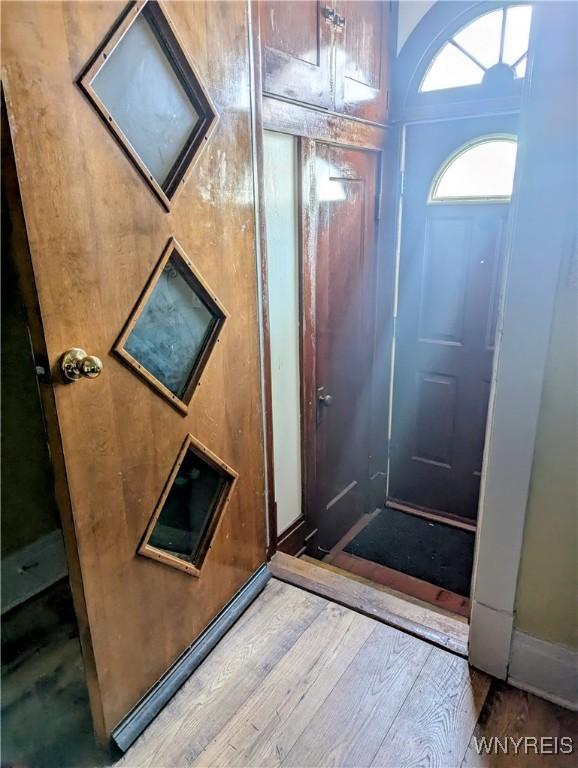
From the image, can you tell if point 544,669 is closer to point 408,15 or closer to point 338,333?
point 338,333

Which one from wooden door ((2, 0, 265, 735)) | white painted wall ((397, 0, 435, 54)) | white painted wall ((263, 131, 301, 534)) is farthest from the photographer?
white painted wall ((397, 0, 435, 54))

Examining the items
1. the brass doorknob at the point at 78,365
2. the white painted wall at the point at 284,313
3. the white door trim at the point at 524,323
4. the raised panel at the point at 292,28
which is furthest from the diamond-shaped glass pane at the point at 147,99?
the white door trim at the point at 524,323

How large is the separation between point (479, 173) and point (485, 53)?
0.53m

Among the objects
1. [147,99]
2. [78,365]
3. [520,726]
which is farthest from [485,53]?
[520,726]

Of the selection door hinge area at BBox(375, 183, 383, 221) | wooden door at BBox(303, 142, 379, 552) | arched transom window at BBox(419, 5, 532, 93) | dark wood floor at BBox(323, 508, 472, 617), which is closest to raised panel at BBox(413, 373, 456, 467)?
wooden door at BBox(303, 142, 379, 552)

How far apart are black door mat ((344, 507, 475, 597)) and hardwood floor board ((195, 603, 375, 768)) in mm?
1138

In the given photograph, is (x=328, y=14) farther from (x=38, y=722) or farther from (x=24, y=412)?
(x=38, y=722)

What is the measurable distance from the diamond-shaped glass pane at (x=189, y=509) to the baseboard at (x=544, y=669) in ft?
3.19

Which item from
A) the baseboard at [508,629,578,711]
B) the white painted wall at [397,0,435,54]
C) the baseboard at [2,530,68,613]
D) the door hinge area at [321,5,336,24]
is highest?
the white painted wall at [397,0,435,54]

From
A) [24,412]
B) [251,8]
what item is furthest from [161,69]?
[24,412]

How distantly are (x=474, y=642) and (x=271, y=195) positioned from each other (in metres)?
1.68

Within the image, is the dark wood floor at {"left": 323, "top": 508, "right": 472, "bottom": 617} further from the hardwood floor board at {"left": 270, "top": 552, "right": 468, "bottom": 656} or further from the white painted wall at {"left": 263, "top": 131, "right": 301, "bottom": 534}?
the hardwood floor board at {"left": 270, "top": 552, "right": 468, "bottom": 656}

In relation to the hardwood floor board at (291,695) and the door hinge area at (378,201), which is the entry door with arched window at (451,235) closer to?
the door hinge area at (378,201)

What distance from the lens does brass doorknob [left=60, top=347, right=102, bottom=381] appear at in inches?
41.3
